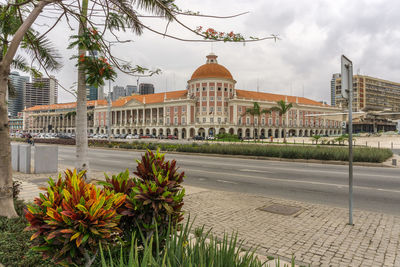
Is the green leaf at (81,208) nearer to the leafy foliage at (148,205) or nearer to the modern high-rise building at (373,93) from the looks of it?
the leafy foliage at (148,205)

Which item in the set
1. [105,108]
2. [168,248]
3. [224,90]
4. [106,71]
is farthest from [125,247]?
[105,108]

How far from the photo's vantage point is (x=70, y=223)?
205 cm

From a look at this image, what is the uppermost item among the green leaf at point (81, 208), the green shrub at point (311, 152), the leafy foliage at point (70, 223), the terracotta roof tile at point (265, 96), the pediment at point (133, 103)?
the terracotta roof tile at point (265, 96)

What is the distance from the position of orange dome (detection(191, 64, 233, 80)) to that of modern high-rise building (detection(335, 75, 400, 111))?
56.9 m

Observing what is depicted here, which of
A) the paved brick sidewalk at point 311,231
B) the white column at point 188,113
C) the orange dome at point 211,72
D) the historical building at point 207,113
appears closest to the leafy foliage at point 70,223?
the paved brick sidewalk at point 311,231

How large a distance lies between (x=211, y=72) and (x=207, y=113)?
13.5 meters

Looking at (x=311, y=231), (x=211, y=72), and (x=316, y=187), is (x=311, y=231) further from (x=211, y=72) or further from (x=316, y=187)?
(x=211, y=72)

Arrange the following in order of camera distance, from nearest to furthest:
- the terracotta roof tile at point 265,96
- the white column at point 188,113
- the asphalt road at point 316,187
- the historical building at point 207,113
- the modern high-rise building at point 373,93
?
the asphalt road at point 316,187 < the historical building at point 207,113 < the white column at point 188,113 < the terracotta roof tile at point 265,96 < the modern high-rise building at point 373,93

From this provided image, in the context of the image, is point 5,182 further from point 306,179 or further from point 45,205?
point 306,179

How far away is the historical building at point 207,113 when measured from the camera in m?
84.4

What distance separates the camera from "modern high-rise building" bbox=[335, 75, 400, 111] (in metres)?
122

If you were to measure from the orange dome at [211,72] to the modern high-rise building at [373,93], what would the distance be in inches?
2238

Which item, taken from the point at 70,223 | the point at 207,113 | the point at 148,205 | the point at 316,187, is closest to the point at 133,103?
the point at 207,113

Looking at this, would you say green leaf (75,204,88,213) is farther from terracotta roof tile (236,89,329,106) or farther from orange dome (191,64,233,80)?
terracotta roof tile (236,89,329,106)
